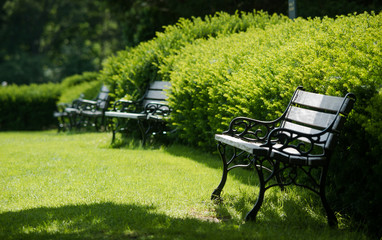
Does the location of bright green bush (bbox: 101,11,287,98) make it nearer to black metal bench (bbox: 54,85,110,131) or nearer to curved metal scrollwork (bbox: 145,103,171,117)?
curved metal scrollwork (bbox: 145,103,171,117)

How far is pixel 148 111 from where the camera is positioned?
9391mm

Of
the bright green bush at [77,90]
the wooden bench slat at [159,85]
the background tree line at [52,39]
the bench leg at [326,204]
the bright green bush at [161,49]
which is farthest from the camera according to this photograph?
the background tree line at [52,39]

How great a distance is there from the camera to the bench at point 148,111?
8.70 meters

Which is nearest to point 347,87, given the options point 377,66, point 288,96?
point 377,66

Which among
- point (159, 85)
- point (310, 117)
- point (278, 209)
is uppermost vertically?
point (310, 117)

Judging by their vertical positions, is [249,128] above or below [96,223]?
above

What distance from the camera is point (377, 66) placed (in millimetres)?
4016

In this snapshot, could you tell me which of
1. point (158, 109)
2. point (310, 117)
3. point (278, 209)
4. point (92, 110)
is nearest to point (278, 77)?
point (310, 117)

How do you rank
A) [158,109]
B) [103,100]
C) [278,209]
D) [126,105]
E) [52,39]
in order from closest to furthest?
1. [278,209]
2. [158,109]
3. [126,105]
4. [103,100]
5. [52,39]

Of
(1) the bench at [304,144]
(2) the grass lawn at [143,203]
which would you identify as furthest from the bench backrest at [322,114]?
(2) the grass lawn at [143,203]

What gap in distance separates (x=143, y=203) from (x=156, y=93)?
5.00 meters

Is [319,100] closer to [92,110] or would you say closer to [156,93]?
[156,93]

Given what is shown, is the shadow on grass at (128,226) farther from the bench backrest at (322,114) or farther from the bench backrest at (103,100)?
the bench backrest at (103,100)

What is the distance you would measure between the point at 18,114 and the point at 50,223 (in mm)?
14849
